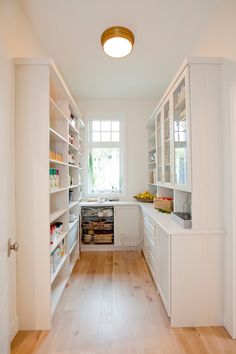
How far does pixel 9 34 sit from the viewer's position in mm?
1652

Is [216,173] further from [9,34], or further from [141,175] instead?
[141,175]

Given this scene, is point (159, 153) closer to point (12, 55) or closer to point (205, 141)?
point (205, 141)

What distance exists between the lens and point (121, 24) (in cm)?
210

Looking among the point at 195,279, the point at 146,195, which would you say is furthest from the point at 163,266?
the point at 146,195

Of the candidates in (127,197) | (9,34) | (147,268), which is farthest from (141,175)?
(9,34)

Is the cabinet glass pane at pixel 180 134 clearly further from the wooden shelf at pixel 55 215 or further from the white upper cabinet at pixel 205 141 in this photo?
the wooden shelf at pixel 55 215

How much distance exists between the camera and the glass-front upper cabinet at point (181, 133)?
1.93 m

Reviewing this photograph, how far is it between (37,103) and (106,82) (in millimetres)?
1943

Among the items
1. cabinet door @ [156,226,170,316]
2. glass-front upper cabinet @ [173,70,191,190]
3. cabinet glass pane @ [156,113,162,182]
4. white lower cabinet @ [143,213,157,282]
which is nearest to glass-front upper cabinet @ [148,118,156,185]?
cabinet glass pane @ [156,113,162,182]

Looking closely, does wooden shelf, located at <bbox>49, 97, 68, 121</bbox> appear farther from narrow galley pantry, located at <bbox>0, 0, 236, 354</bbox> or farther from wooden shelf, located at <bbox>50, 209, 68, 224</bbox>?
wooden shelf, located at <bbox>50, 209, 68, 224</bbox>

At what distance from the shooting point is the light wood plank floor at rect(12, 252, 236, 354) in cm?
157

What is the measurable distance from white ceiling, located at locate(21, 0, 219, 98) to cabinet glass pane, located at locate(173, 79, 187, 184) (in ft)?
2.14

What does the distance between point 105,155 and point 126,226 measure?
149 centimetres

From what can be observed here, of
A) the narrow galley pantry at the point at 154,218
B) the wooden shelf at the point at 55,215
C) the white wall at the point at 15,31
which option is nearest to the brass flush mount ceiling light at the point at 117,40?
the narrow galley pantry at the point at 154,218
